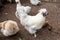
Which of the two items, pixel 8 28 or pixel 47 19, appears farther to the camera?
pixel 47 19

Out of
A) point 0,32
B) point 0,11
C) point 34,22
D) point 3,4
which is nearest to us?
point 34,22

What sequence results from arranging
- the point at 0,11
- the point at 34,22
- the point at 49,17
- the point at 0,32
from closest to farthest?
1. the point at 34,22
2. the point at 0,32
3. the point at 49,17
4. the point at 0,11

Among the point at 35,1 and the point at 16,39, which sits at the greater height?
the point at 35,1

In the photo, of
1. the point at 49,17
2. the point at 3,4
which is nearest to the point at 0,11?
the point at 3,4

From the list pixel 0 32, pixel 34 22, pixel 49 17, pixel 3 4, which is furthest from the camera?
pixel 3 4

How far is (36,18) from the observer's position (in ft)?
3.90

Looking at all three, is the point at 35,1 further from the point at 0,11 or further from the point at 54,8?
the point at 0,11

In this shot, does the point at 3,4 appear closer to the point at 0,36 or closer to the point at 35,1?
the point at 35,1

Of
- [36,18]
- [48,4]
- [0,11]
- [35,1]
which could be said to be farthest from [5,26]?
[48,4]

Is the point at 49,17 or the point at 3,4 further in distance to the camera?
the point at 3,4

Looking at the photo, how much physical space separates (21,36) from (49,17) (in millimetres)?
361

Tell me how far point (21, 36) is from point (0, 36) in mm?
153

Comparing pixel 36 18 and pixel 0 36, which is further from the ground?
pixel 36 18

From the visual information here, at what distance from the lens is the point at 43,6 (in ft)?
5.57
